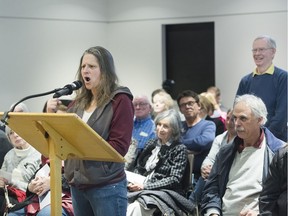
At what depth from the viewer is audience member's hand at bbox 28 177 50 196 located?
11.0 feet

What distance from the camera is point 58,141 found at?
2121mm

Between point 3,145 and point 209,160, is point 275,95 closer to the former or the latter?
point 209,160

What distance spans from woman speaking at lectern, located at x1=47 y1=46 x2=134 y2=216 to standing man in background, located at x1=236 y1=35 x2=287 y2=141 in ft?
5.13

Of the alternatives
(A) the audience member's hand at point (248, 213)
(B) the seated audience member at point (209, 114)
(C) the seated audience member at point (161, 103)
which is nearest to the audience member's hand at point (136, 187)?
(A) the audience member's hand at point (248, 213)

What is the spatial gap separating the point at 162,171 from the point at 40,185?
83 cm

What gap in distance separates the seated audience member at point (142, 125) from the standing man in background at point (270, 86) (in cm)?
109

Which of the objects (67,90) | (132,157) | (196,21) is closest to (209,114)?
(132,157)

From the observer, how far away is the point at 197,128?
4.23 meters

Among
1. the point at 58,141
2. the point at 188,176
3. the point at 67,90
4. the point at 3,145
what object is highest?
the point at 67,90

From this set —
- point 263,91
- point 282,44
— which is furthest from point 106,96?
point 282,44

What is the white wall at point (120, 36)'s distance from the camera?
264 inches

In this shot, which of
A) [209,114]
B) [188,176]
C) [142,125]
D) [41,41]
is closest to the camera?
[188,176]

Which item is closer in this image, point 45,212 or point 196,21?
point 45,212

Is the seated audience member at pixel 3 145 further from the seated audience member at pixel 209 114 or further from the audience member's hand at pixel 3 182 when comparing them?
the seated audience member at pixel 209 114
